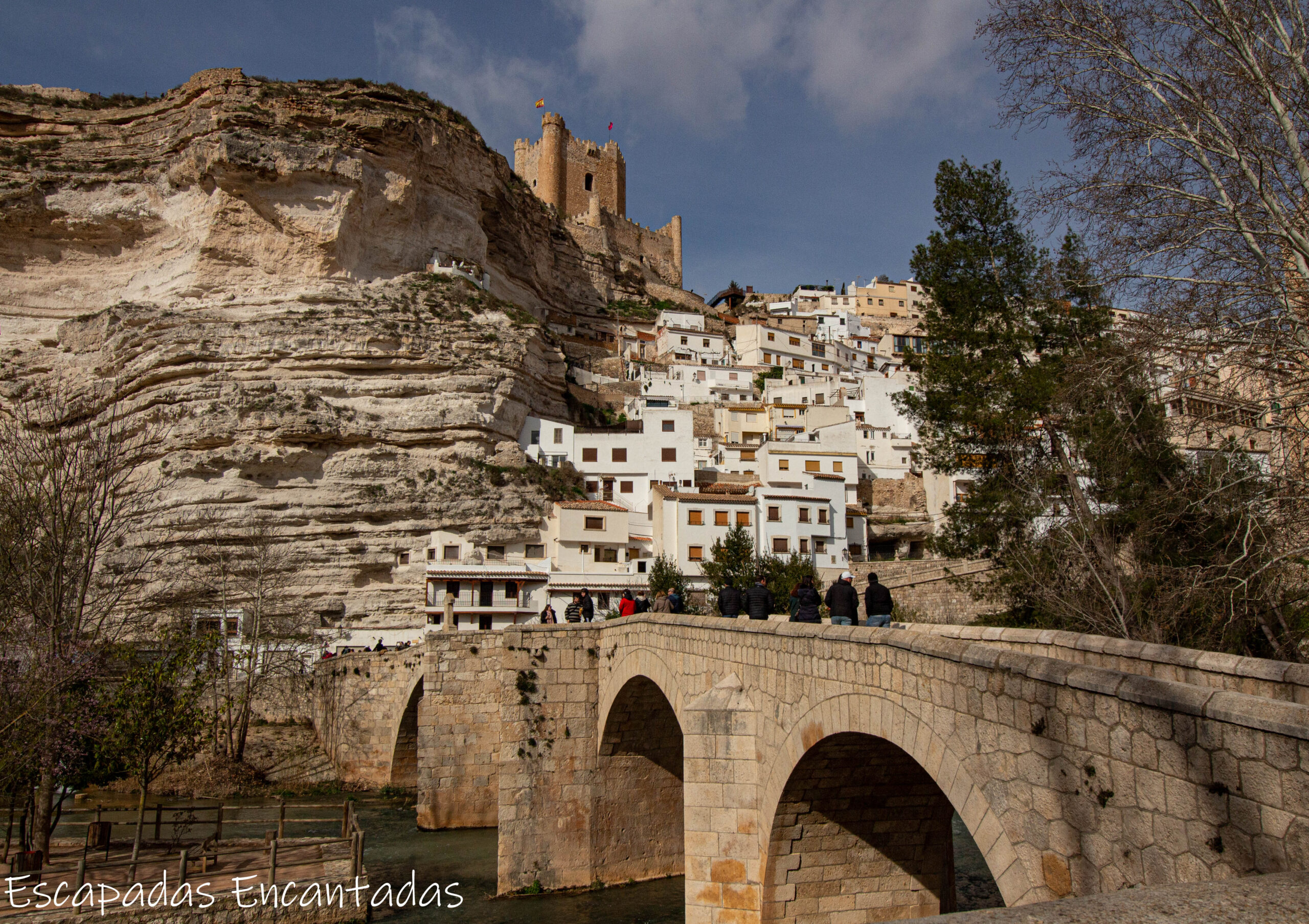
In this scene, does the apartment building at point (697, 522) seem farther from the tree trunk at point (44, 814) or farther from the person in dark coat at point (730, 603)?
the tree trunk at point (44, 814)

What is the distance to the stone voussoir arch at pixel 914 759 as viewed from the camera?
5891 mm

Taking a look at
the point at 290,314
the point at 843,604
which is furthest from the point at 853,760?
the point at 290,314

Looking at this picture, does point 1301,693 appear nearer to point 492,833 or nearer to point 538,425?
point 492,833

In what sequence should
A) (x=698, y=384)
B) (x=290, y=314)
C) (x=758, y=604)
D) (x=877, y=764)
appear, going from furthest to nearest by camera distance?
(x=698, y=384)
(x=290, y=314)
(x=758, y=604)
(x=877, y=764)

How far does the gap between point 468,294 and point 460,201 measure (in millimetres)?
7021

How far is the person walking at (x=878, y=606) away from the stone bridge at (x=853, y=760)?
78cm

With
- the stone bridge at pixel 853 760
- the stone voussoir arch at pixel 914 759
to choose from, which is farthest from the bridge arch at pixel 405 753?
the stone voussoir arch at pixel 914 759

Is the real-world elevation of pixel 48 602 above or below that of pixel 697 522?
below

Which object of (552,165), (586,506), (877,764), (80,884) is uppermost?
(552,165)

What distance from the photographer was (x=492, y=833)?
2061 centimetres

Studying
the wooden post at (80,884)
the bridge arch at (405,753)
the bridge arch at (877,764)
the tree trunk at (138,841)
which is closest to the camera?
the bridge arch at (877,764)

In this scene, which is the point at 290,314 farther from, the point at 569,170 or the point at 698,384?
the point at 569,170

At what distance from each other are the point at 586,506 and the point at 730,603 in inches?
1040

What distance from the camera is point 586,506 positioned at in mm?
39094
